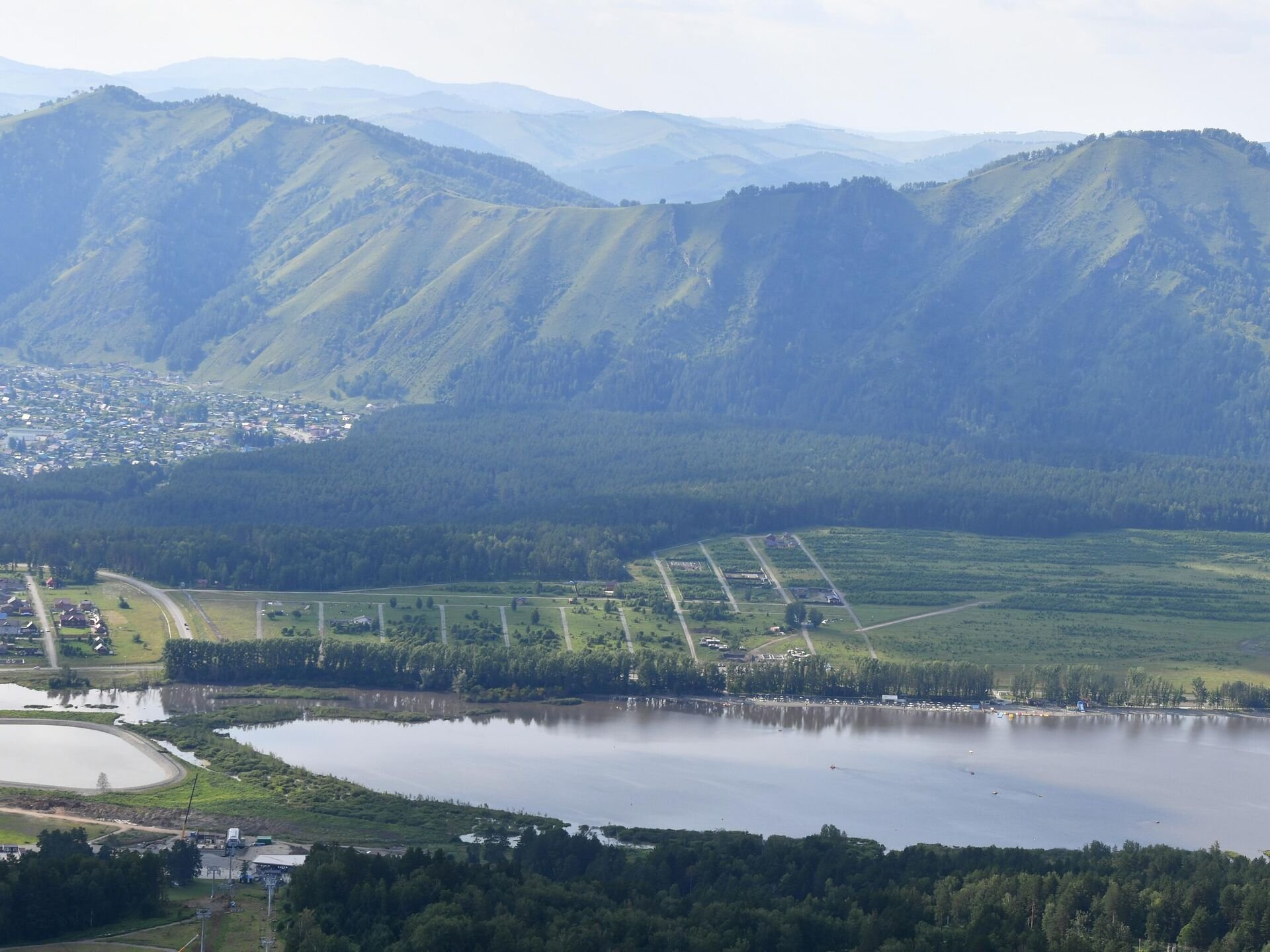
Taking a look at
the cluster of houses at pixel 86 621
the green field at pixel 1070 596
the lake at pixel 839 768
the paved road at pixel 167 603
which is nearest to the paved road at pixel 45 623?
the cluster of houses at pixel 86 621

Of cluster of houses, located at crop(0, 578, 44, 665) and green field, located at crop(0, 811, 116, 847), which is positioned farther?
cluster of houses, located at crop(0, 578, 44, 665)

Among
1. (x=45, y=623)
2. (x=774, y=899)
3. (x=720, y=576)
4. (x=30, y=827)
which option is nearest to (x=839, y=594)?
(x=720, y=576)

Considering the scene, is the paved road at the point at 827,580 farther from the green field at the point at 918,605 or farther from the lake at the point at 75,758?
the lake at the point at 75,758

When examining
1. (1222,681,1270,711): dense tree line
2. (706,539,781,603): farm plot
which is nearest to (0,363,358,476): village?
(706,539,781,603): farm plot

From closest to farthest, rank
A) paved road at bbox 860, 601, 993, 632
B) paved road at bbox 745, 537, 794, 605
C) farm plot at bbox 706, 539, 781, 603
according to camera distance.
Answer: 1. paved road at bbox 860, 601, 993, 632
2. farm plot at bbox 706, 539, 781, 603
3. paved road at bbox 745, 537, 794, 605

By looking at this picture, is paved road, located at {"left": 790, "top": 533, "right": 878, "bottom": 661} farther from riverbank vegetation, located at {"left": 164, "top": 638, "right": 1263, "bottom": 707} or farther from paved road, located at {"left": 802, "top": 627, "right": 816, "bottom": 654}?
riverbank vegetation, located at {"left": 164, "top": 638, "right": 1263, "bottom": 707}

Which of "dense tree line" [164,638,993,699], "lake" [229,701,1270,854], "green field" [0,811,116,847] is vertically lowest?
"green field" [0,811,116,847]
